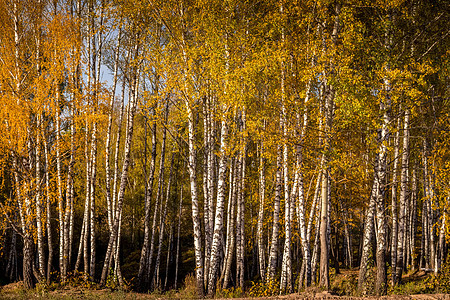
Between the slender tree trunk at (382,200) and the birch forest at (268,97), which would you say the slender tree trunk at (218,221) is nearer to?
the birch forest at (268,97)

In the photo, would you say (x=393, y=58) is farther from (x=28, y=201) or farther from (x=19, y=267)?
(x=19, y=267)

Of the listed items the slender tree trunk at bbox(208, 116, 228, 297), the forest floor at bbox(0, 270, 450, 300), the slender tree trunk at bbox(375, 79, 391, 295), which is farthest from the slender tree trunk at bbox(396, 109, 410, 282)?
the slender tree trunk at bbox(208, 116, 228, 297)

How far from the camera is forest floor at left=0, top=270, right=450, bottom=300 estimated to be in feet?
25.8

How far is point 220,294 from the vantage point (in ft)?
34.6

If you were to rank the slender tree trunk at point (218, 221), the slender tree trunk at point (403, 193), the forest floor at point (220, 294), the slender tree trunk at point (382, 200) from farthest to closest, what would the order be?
the slender tree trunk at point (403, 193) → the slender tree trunk at point (218, 221) → the slender tree trunk at point (382, 200) → the forest floor at point (220, 294)

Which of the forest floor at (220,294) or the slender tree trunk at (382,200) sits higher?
the slender tree trunk at (382,200)

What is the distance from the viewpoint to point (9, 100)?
41.8 ft

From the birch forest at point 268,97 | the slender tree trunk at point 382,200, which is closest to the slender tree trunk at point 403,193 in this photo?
the birch forest at point 268,97

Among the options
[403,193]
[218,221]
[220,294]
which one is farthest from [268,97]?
[220,294]

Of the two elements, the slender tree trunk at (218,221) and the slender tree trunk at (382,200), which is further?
the slender tree trunk at (218,221)

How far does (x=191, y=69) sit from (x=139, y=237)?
2094cm

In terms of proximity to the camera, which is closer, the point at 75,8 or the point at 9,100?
the point at 9,100

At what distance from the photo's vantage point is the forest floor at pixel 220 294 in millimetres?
7852

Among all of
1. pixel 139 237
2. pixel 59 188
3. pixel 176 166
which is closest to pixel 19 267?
pixel 139 237
